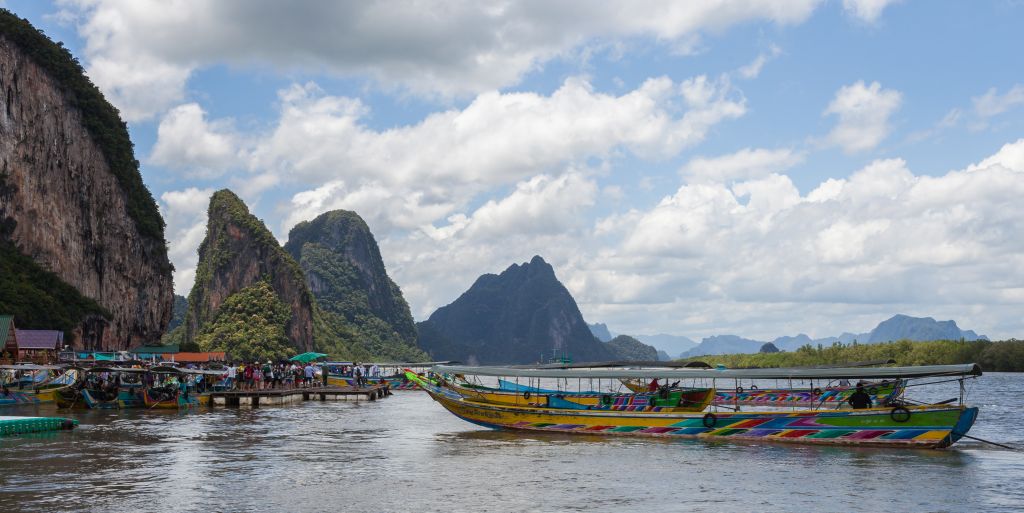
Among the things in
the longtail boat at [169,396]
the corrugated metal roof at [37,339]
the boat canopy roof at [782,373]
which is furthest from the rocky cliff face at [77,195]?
the boat canopy roof at [782,373]

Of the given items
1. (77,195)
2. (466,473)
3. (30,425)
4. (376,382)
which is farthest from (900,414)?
(77,195)

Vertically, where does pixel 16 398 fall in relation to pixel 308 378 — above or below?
below

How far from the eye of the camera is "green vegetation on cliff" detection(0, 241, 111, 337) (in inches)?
2783

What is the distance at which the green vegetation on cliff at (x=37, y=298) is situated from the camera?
2783 inches

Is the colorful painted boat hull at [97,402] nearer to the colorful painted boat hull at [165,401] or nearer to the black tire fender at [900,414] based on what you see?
the colorful painted boat hull at [165,401]

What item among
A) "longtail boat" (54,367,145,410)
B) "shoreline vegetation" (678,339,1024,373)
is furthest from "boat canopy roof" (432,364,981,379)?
"shoreline vegetation" (678,339,1024,373)

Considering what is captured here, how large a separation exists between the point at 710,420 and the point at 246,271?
12677cm

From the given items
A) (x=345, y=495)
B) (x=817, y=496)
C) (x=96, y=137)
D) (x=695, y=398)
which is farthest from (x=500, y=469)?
(x=96, y=137)

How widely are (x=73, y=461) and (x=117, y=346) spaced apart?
240 ft

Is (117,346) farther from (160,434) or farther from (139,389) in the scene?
(160,434)

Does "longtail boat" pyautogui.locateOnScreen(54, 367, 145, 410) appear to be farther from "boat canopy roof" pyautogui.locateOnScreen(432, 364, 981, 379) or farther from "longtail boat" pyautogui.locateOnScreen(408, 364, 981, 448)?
"longtail boat" pyautogui.locateOnScreen(408, 364, 981, 448)

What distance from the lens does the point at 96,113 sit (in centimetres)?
9450

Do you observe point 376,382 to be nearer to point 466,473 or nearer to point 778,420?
point 778,420

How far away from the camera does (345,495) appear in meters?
19.1
